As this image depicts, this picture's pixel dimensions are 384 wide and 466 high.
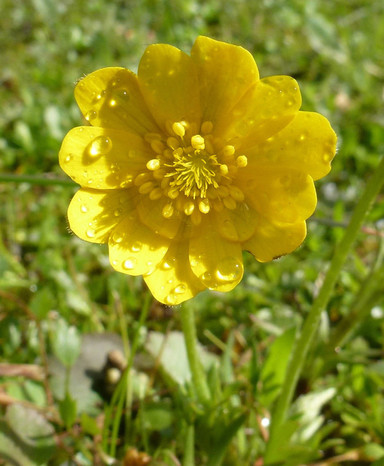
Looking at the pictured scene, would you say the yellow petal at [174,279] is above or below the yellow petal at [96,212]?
below

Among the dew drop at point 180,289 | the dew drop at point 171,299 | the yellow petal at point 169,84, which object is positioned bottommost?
the dew drop at point 171,299

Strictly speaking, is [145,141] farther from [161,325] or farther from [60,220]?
[60,220]

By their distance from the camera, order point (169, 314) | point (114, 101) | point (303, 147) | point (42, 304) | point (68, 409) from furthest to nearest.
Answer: point (169, 314) < point (42, 304) < point (68, 409) < point (114, 101) < point (303, 147)

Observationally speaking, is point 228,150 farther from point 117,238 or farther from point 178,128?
point 117,238

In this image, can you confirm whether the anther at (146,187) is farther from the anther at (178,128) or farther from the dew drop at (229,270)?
the dew drop at (229,270)

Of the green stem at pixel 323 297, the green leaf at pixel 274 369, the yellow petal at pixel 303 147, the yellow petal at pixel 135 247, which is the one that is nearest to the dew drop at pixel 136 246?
the yellow petal at pixel 135 247

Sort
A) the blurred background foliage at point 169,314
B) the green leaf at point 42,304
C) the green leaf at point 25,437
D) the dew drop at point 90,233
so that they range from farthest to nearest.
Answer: the green leaf at point 42,304
the blurred background foliage at point 169,314
the green leaf at point 25,437
the dew drop at point 90,233

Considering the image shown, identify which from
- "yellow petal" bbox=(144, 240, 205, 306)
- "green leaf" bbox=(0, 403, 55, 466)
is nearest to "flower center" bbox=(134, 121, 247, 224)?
"yellow petal" bbox=(144, 240, 205, 306)

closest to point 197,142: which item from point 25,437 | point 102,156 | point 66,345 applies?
point 102,156
